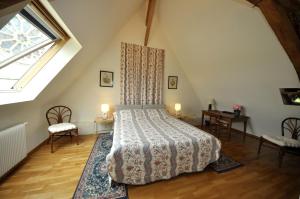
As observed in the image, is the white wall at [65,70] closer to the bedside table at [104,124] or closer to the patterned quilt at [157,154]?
→ the bedside table at [104,124]

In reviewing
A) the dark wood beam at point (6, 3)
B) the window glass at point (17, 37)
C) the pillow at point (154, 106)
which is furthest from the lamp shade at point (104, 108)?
the dark wood beam at point (6, 3)

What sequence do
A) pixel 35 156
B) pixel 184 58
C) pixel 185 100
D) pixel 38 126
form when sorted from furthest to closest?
1. pixel 185 100
2. pixel 184 58
3. pixel 38 126
4. pixel 35 156

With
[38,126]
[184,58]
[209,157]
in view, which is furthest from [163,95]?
[38,126]

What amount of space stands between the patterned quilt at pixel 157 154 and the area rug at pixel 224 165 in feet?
0.60

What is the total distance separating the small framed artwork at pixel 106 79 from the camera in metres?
3.74

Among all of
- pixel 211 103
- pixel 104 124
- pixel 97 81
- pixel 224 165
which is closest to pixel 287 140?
pixel 224 165

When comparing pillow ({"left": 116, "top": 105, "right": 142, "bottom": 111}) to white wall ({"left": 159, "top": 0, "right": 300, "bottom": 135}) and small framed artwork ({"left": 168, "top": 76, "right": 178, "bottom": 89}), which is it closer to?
small framed artwork ({"left": 168, "top": 76, "right": 178, "bottom": 89})

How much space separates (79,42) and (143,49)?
6.40 feet

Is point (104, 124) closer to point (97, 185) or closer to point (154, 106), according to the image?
point (154, 106)

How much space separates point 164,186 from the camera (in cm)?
186

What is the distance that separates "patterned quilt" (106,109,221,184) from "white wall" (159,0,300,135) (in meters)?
1.69

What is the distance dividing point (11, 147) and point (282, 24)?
3.82 m

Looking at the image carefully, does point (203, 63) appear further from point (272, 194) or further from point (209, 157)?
point (272, 194)

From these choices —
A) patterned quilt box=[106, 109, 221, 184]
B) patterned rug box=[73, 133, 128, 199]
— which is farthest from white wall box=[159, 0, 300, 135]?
patterned rug box=[73, 133, 128, 199]
